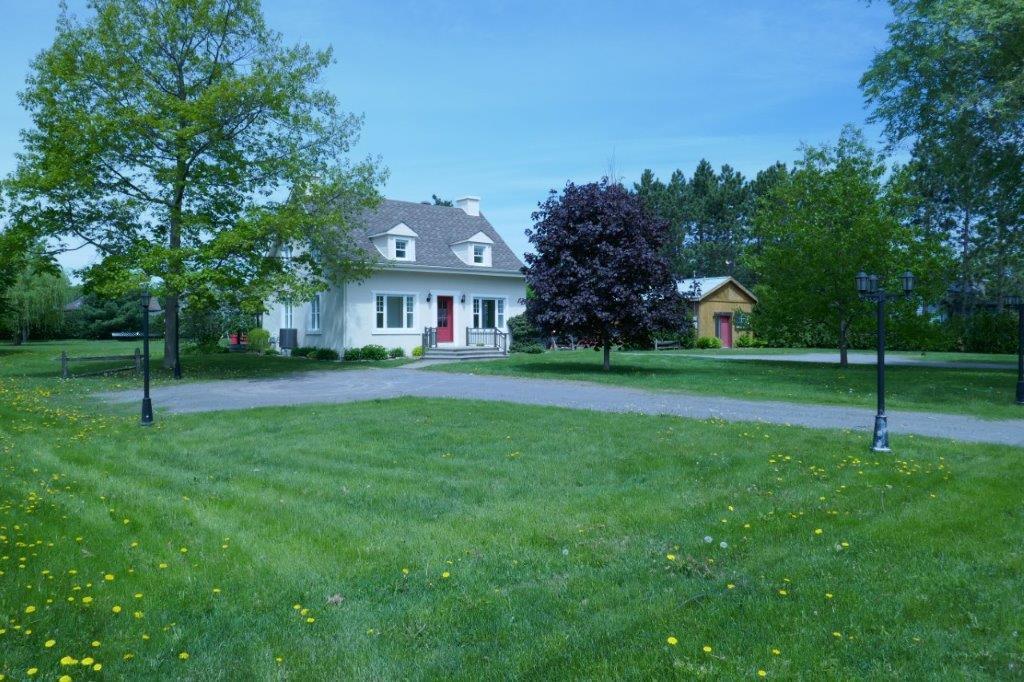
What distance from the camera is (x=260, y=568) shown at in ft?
17.4

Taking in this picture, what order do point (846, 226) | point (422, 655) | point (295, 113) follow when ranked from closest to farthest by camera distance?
point (422, 655)
point (295, 113)
point (846, 226)

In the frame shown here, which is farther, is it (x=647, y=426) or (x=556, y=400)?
(x=556, y=400)

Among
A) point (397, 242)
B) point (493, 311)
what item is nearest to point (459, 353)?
point (493, 311)

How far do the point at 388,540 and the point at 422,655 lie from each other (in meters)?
2.04

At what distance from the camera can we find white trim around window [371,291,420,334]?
1155 inches

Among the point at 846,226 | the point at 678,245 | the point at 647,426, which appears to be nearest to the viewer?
the point at 647,426

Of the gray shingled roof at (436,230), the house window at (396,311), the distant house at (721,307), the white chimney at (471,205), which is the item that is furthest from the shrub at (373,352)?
the distant house at (721,307)

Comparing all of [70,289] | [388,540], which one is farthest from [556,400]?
[70,289]

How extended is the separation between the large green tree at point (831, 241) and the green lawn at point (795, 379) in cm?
203

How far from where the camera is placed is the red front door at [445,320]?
3117 centimetres

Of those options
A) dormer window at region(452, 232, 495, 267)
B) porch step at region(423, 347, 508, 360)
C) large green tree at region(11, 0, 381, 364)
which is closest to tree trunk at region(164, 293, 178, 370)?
large green tree at region(11, 0, 381, 364)

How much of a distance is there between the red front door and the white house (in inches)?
1.7

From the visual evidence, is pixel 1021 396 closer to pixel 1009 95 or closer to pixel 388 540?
pixel 1009 95

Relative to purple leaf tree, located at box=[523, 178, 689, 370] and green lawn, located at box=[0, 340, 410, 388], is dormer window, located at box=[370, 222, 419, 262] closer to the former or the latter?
green lawn, located at box=[0, 340, 410, 388]
